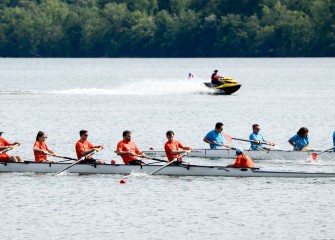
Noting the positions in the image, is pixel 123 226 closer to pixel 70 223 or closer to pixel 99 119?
pixel 70 223

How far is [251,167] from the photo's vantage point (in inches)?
1592

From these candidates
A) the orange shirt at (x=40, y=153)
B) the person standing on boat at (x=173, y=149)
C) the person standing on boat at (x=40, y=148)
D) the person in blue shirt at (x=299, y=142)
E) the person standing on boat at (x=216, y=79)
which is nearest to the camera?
the person standing on boat at (x=173, y=149)

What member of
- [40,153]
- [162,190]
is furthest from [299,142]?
[40,153]

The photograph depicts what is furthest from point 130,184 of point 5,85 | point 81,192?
point 5,85

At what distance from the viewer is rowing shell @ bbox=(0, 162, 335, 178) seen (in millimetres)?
40344

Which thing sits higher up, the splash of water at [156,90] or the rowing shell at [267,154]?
the splash of water at [156,90]

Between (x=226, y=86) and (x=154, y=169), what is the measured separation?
49.6 meters

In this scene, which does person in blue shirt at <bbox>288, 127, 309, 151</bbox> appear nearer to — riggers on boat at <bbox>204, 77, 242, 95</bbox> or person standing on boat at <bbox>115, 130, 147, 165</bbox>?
person standing on boat at <bbox>115, 130, 147, 165</bbox>

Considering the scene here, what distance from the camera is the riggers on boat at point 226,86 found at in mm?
89500

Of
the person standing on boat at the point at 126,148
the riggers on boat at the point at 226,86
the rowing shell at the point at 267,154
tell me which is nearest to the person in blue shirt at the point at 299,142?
the rowing shell at the point at 267,154

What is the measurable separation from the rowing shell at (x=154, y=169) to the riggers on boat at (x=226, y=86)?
47590mm

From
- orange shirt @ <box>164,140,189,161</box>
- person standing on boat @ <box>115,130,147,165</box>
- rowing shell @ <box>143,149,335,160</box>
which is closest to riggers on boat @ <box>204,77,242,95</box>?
rowing shell @ <box>143,149,335,160</box>

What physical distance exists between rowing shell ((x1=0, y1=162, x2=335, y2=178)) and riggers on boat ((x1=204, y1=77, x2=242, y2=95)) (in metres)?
47.6

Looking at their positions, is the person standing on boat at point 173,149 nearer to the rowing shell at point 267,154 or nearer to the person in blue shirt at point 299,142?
the rowing shell at point 267,154
